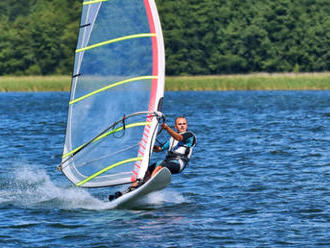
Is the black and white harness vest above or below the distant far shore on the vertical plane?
above

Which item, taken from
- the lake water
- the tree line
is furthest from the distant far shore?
the lake water

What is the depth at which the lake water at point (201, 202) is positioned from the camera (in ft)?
29.9

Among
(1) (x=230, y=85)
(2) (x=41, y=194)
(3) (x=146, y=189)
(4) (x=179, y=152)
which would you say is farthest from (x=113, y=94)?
(1) (x=230, y=85)

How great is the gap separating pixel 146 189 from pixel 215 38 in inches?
2560

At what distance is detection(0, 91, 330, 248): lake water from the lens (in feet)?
29.9

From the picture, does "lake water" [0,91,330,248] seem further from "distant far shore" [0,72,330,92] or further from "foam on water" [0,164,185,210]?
"distant far shore" [0,72,330,92]

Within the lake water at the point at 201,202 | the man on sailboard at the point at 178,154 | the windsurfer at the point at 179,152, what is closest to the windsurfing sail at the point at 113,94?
the man on sailboard at the point at 178,154

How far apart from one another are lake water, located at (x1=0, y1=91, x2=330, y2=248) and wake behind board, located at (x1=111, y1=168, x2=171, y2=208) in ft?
0.46

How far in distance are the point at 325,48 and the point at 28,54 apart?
27818 millimetres

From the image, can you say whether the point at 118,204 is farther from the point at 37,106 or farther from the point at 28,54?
the point at 28,54

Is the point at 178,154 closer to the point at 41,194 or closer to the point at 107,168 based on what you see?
the point at 107,168

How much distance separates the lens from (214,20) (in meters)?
75.6

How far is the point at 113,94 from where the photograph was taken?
1060 centimetres

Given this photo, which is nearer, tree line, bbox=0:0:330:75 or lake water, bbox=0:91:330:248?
→ lake water, bbox=0:91:330:248
